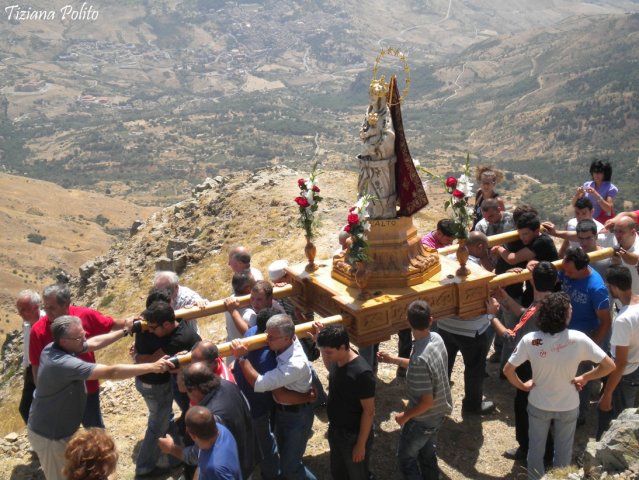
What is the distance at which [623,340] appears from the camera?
6.24 meters

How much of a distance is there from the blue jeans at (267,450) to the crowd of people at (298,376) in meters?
0.01

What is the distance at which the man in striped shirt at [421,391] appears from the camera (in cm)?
589

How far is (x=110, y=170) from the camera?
13262cm

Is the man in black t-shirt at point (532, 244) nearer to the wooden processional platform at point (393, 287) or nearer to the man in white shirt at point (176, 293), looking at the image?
the wooden processional platform at point (393, 287)

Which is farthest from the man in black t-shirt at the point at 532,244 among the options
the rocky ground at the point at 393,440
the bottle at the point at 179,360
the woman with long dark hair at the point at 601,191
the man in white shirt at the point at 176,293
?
the bottle at the point at 179,360

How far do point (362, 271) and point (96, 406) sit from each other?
10.6 ft

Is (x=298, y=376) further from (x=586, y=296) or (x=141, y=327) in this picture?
(x=586, y=296)

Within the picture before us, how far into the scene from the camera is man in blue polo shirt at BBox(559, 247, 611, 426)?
6826mm

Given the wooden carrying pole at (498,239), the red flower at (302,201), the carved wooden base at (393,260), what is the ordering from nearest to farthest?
the carved wooden base at (393,260), the red flower at (302,201), the wooden carrying pole at (498,239)

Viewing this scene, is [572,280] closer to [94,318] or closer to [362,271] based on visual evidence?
[362,271]

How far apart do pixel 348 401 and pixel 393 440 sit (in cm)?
221

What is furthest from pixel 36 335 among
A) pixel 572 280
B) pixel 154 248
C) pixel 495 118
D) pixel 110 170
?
pixel 495 118

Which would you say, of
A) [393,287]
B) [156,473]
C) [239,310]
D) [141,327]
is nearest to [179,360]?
[141,327]

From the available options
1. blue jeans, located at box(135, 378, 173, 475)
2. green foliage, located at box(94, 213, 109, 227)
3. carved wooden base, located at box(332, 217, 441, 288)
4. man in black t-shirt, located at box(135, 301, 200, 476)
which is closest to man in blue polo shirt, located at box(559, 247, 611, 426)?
carved wooden base, located at box(332, 217, 441, 288)
